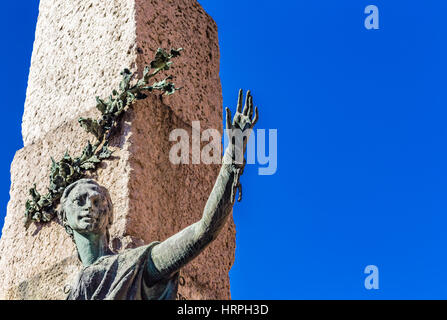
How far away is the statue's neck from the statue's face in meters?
0.03

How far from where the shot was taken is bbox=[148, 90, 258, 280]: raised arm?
13.1ft

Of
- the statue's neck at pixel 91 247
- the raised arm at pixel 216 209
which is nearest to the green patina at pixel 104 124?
the statue's neck at pixel 91 247

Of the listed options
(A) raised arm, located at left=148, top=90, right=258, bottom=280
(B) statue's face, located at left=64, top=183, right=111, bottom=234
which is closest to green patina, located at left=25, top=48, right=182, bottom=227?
(B) statue's face, located at left=64, top=183, right=111, bottom=234

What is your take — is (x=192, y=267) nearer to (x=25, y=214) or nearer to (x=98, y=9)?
(x=25, y=214)

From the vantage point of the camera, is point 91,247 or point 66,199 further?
point 66,199

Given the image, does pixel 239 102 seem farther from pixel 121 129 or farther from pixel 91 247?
pixel 121 129

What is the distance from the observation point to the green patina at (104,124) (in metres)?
5.23

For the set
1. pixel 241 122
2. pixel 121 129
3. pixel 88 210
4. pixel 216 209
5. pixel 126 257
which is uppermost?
pixel 121 129

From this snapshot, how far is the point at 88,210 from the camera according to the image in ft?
15.3

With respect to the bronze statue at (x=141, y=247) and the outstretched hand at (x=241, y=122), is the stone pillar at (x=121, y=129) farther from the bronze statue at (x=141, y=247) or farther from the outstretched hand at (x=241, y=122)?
the outstretched hand at (x=241, y=122)

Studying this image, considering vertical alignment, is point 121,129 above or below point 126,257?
above

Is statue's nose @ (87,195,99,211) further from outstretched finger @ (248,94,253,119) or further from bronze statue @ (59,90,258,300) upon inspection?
outstretched finger @ (248,94,253,119)

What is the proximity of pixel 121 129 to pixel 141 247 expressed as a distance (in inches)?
36.9

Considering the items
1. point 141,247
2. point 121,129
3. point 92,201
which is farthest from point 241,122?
point 121,129
